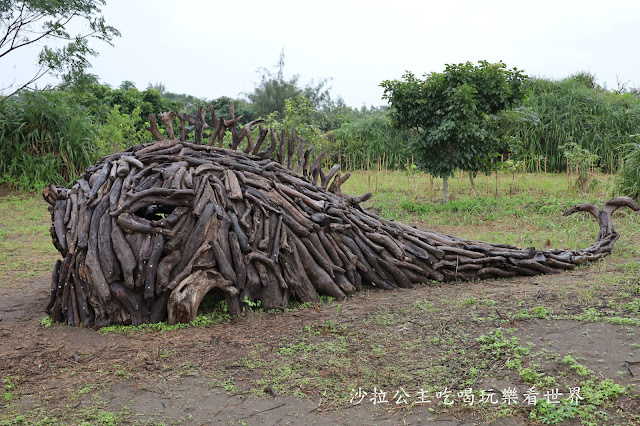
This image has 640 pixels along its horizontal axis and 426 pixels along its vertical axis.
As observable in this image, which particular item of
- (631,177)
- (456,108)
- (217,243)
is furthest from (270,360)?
(631,177)

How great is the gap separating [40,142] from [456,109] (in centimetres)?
766

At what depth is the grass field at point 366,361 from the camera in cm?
261

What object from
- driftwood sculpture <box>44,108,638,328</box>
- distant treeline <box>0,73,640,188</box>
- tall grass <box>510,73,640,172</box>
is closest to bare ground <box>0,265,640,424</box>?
driftwood sculpture <box>44,108,638,328</box>

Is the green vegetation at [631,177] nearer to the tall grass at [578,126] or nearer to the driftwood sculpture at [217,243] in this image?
the driftwood sculpture at [217,243]

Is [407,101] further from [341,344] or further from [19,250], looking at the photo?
[341,344]

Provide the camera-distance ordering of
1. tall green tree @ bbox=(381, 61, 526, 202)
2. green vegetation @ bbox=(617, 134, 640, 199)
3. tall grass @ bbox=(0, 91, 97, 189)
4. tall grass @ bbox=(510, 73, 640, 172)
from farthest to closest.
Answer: tall grass @ bbox=(510, 73, 640, 172)
tall grass @ bbox=(0, 91, 97, 189)
tall green tree @ bbox=(381, 61, 526, 202)
green vegetation @ bbox=(617, 134, 640, 199)

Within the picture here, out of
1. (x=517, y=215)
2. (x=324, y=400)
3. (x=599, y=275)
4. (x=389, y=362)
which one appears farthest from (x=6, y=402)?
(x=517, y=215)

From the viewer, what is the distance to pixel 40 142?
11133 millimetres

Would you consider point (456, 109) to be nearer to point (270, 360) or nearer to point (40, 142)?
point (270, 360)

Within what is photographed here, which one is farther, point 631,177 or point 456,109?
point 456,109

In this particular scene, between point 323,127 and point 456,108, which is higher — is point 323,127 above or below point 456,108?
above

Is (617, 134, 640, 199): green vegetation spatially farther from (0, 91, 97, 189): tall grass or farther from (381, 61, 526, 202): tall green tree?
(0, 91, 97, 189): tall grass

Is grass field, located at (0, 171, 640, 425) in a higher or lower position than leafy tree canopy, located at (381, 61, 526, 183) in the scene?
lower

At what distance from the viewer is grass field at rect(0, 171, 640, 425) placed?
2.61 metres
